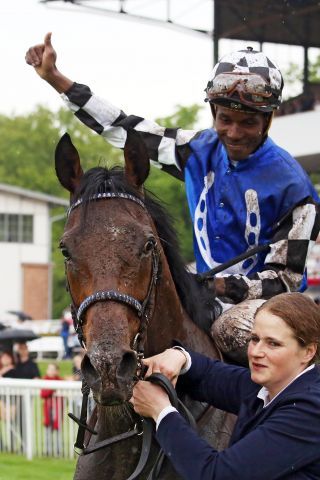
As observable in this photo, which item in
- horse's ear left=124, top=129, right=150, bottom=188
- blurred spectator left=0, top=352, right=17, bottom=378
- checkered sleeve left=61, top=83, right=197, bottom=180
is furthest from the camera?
blurred spectator left=0, top=352, right=17, bottom=378

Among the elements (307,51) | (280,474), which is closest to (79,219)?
(280,474)

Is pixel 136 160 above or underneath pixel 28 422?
above

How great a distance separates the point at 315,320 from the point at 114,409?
0.83 meters

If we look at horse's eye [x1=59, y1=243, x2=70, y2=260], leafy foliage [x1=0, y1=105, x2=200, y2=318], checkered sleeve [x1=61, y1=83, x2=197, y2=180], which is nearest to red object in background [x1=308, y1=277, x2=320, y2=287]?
checkered sleeve [x1=61, y1=83, x2=197, y2=180]

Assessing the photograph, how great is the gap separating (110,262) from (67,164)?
1.89 ft

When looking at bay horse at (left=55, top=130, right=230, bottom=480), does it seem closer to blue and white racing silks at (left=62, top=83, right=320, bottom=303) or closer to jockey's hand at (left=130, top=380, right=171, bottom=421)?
jockey's hand at (left=130, top=380, right=171, bottom=421)

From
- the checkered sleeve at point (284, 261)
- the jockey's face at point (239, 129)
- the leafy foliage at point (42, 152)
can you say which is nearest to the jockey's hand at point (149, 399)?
the checkered sleeve at point (284, 261)

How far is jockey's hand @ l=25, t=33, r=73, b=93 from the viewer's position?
4.66 metres

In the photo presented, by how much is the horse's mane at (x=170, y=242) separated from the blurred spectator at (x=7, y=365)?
30.5 ft

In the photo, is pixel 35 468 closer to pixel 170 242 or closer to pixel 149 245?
pixel 170 242

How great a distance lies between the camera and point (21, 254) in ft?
157

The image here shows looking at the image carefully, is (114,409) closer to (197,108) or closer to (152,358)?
(152,358)

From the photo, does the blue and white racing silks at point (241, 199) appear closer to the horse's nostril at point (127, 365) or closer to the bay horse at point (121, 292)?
the bay horse at point (121, 292)

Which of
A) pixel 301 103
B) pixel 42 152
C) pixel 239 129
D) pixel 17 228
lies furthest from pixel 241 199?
pixel 42 152
